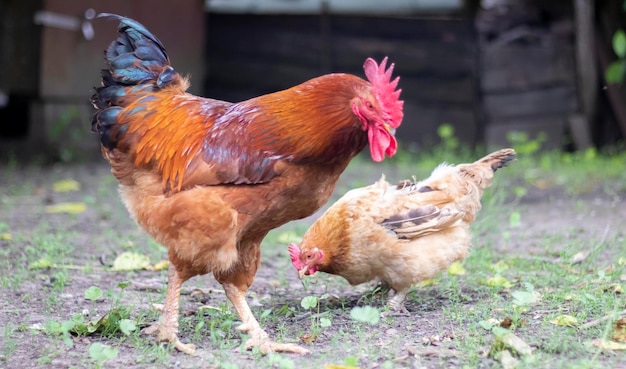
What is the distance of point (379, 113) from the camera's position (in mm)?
3926

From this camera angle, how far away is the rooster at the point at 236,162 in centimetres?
397

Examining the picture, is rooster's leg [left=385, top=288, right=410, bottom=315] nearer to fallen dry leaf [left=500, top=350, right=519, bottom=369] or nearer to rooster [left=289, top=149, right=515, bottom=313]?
rooster [left=289, top=149, right=515, bottom=313]

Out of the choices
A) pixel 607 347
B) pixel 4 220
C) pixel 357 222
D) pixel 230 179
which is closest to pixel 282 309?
pixel 357 222

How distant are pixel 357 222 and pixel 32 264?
2.27 metres

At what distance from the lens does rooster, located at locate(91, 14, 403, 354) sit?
13.0ft

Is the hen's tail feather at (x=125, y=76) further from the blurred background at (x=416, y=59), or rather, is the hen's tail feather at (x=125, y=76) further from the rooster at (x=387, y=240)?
the blurred background at (x=416, y=59)

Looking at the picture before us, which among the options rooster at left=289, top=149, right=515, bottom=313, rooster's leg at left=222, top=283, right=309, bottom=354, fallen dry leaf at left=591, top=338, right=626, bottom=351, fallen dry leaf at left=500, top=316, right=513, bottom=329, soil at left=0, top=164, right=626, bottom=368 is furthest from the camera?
rooster at left=289, top=149, right=515, bottom=313

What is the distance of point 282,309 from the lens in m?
4.70

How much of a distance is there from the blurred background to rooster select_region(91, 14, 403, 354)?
22.6 ft

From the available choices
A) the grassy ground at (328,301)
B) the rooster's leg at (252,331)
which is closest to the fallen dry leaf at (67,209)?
the grassy ground at (328,301)

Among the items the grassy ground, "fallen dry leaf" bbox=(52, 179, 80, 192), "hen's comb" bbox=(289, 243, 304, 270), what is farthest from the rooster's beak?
"fallen dry leaf" bbox=(52, 179, 80, 192)

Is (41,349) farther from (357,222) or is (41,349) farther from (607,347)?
(607,347)

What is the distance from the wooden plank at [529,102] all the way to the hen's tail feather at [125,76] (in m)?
7.64

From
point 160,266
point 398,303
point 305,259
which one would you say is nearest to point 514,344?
point 398,303
